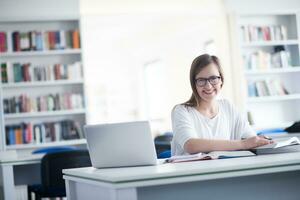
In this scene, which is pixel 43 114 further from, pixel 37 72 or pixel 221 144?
pixel 221 144

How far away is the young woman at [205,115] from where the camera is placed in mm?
3027

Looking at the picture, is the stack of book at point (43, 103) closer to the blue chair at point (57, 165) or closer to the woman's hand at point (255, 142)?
the blue chair at point (57, 165)

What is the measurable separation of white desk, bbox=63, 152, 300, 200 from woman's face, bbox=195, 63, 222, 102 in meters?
0.79

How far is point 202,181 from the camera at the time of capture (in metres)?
2.26

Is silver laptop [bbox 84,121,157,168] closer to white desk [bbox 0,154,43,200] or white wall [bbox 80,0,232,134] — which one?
white desk [bbox 0,154,43,200]

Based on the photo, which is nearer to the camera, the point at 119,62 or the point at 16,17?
the point at 16,17

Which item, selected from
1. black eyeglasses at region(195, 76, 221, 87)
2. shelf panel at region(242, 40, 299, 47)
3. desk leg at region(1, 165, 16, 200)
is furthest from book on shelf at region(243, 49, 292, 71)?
black eyeglasses at region(195, 76, 221, 87)

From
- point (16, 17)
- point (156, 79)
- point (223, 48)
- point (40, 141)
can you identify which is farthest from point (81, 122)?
point (156, 79)

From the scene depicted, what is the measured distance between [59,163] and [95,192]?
2.10 meters

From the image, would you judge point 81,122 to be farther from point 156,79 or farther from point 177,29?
point 156,79

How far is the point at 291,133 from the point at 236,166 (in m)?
3.44

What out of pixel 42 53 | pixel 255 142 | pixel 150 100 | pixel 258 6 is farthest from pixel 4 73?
pixel 150 100

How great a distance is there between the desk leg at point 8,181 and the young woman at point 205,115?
63.4 inches

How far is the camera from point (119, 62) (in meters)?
14.0
